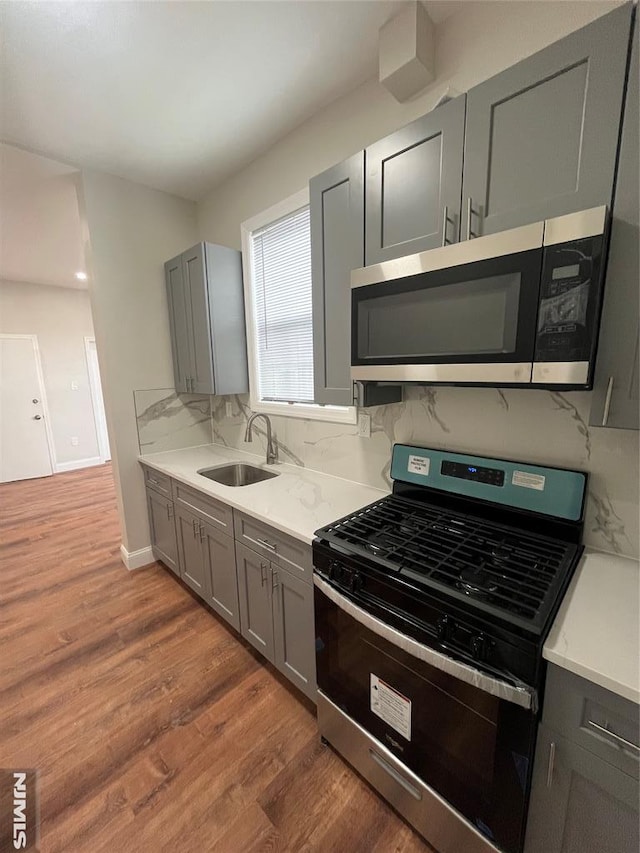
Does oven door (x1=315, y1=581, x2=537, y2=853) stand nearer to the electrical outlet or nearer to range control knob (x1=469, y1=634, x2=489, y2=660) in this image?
range control knob (x1=469, y1=634, x2=489, y2=660)

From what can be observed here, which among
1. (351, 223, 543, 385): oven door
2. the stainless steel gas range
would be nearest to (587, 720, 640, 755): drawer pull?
the stainless steel gas range

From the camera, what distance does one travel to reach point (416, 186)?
121cm

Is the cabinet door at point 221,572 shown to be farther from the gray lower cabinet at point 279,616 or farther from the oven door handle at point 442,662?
the oven door handle at point 442,662

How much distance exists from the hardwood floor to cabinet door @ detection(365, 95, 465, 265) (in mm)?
2039

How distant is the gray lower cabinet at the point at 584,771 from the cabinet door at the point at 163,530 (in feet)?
7.46

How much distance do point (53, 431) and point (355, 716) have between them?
6.17 meters

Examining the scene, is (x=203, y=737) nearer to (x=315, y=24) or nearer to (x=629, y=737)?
(x=629, y=737)

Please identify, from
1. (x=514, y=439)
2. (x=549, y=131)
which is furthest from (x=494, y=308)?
(x=514, y=439)

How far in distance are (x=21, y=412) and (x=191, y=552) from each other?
4.70 m

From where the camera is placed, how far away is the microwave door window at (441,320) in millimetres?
1012

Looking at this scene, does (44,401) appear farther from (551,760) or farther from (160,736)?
(551,760)

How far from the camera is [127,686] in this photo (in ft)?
5.80

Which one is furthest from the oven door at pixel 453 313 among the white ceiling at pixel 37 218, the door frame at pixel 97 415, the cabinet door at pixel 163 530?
the door frame at pixel 97 415

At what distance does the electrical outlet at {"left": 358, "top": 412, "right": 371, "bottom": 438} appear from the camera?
72.9 inches
